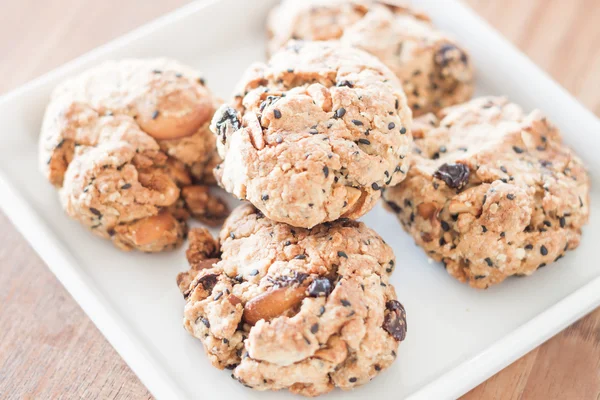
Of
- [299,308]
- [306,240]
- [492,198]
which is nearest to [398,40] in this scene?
[492,198]

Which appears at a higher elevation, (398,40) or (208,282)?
(398,40)

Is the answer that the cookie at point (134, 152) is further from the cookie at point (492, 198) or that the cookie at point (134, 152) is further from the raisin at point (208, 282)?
the cookie at point (492, 198)

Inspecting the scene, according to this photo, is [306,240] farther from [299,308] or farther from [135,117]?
[135,117]

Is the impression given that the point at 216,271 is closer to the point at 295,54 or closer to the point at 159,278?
the point at 159,278

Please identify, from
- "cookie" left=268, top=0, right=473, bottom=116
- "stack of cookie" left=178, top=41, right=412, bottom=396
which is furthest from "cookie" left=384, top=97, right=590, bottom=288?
"cookie" left=268, top=0, right=473, bottom=116

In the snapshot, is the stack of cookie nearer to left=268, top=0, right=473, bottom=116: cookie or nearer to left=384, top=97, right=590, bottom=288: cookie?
left=384, top=97, right=590, bottom=288: cookie

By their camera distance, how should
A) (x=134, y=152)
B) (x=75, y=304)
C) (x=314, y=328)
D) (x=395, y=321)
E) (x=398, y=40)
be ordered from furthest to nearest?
(x=398, y=40) < (x=75, y=304) < (x=134, y=152) < (x=395, y=321) < (x=314, y=328)

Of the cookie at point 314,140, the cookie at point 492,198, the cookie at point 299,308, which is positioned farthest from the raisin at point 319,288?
the cookie at point 492,198
